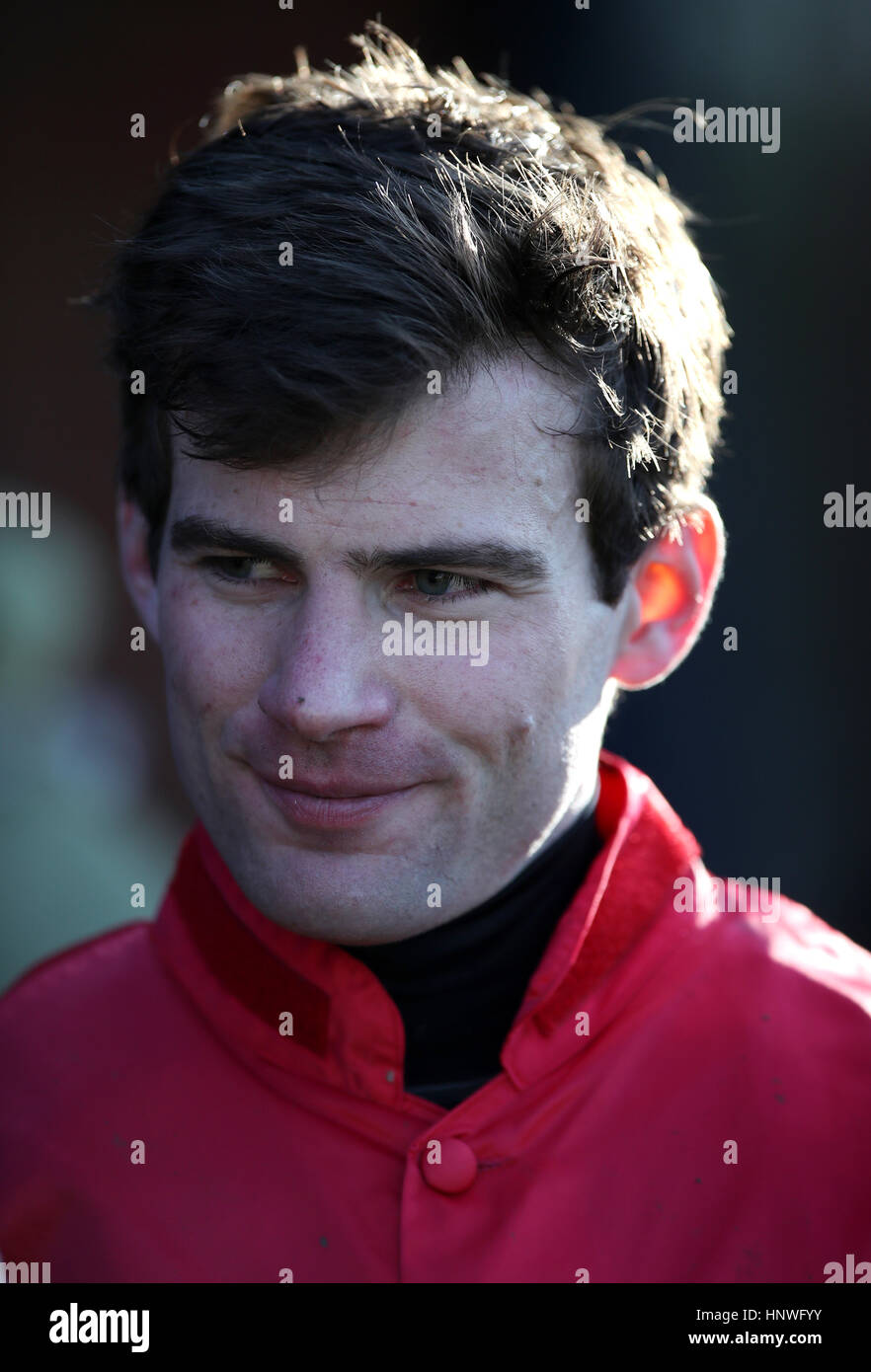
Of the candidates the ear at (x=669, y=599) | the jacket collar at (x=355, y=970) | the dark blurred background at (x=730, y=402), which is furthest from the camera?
the dark blurred background at (x=730, y=402)

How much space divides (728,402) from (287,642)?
270cm

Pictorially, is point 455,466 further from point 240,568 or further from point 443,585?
point 240,568

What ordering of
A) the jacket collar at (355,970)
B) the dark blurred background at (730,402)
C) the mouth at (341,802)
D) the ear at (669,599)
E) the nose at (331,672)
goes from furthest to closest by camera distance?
the dark blurred background at (730,402) → the ear at (669,599) → the jacket collar at (355,970) → the mouth at (341,802) → the nose at (331,672)

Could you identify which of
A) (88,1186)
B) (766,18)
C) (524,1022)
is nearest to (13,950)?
(88,1186)

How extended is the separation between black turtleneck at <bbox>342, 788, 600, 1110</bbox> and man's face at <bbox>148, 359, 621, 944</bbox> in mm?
66

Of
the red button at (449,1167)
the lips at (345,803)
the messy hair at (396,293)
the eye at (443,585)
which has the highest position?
the messy hair at (396,293)

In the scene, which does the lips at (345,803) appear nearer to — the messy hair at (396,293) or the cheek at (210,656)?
the cheek at (210,656)

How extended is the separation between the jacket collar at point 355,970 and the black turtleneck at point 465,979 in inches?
1.9

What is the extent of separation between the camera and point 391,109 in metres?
1.84

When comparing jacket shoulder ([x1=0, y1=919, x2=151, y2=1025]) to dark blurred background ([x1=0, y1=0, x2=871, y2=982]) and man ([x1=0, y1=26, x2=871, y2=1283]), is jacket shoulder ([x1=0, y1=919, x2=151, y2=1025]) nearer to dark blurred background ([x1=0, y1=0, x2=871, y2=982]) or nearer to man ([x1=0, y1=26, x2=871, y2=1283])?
man ([x1=0, y1=26, x2=871, y2=1283])

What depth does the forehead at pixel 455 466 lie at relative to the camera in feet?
4.99

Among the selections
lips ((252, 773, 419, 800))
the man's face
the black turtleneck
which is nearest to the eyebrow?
the man's face

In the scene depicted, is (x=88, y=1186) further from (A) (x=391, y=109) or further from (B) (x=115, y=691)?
(B) (x=115, y=691)

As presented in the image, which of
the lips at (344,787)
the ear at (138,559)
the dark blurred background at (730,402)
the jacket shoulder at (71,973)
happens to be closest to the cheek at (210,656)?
the lips at (344,787)
